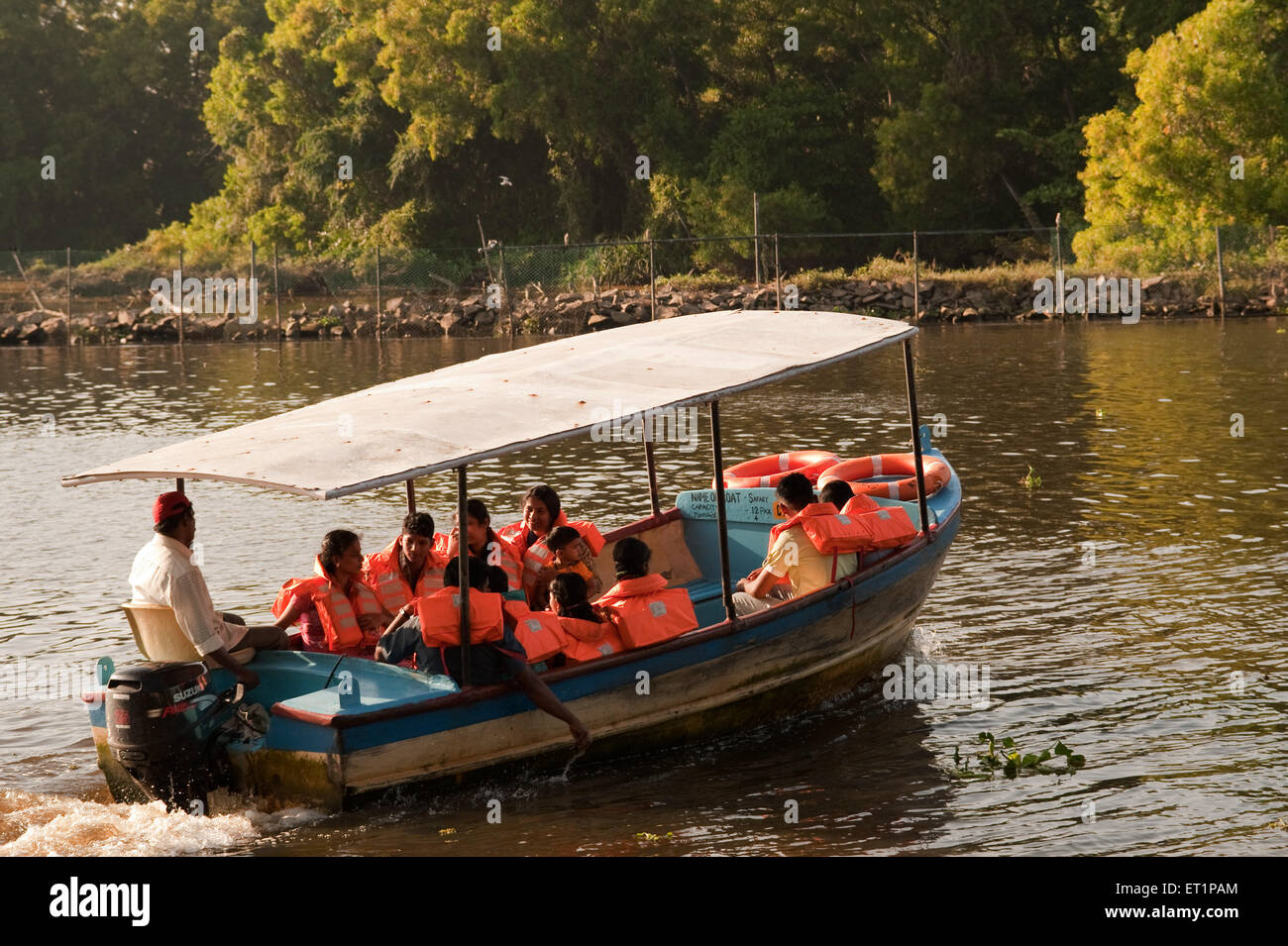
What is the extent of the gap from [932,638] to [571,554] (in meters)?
3.09

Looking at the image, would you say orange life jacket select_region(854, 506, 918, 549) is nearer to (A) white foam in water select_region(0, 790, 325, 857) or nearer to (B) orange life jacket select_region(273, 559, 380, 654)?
(B) orange life jacket select_region(273, 559, 380, 654)

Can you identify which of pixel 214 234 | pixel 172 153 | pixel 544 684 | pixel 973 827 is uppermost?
pixel 172 153

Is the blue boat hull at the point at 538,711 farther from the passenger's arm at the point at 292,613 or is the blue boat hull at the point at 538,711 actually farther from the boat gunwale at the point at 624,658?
the passenger's arm at the point at 292,613

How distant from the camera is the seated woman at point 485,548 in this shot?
30.4 feet

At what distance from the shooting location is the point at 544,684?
27.8 feet

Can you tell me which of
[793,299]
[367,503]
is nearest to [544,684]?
[367,503]

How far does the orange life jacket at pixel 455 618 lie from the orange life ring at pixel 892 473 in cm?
362

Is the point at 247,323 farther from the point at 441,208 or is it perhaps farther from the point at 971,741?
the point at 971,741

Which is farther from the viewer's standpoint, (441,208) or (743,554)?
(441,208)

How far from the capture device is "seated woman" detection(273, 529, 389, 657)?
9.36 metres

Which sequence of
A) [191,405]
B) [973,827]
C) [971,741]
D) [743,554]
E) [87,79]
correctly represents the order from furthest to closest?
1. [87,79]
2. [191,405]
3. [743,554]
4. [971,741]
5. [973,827]

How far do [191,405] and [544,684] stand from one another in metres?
19.3

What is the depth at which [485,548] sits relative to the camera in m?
9.38

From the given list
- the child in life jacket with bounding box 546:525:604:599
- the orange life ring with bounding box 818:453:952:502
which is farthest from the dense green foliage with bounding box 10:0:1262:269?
the child in life jacket with bounding box 546:525:604:599
